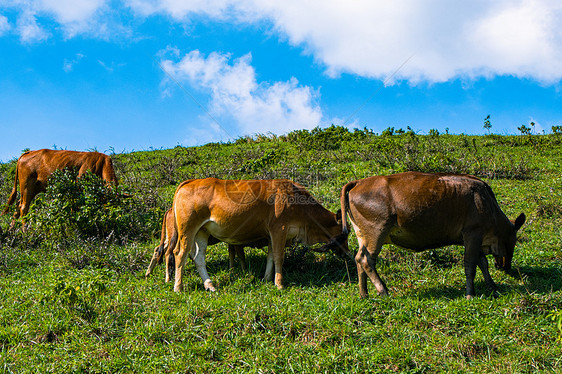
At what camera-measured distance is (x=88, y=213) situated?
31.0 ft

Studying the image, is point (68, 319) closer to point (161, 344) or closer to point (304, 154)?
point (161, 344)

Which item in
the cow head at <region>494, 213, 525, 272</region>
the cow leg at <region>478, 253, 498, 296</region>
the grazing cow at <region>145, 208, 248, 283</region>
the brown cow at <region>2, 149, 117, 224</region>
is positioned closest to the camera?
the cow leg at <region>478, 253, 498, 296</region>

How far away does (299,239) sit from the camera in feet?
25.9

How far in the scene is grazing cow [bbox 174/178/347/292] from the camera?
7414 millimetres

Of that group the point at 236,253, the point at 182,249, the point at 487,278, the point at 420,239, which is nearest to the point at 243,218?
the point at 182,249

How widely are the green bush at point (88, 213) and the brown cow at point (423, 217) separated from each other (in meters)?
5.05

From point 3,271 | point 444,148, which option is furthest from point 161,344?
point 444,148

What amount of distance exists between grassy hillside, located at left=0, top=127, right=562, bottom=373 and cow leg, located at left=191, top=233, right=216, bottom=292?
18 centimetres

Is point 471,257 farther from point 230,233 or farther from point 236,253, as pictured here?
point 236,253

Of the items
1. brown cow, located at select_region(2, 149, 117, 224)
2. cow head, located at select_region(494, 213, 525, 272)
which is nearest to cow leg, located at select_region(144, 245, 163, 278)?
brown cow, located at select_region(2, 149, 117, 224)

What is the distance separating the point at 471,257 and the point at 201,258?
4.03 metres

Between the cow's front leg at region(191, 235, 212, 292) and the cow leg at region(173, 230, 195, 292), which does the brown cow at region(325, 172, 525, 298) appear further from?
the cow leg at region(173, 230, 195, 292)

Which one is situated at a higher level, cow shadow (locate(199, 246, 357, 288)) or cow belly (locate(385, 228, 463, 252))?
cow belly (locate(385, 228, 463, 252))

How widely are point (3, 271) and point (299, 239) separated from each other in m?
5.23
